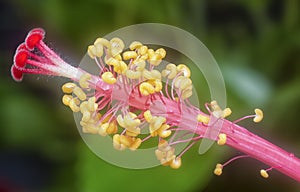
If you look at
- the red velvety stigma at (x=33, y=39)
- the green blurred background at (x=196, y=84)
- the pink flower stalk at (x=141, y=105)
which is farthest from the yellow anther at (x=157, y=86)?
the green blurred background at (x=196, y=84)

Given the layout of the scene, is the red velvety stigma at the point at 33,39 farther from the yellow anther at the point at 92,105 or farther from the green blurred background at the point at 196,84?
the green blurred background at the point at 196,84

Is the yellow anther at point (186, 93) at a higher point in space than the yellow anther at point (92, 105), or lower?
higher

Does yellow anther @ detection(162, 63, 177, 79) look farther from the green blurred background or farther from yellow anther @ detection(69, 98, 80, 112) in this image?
the green blurred background

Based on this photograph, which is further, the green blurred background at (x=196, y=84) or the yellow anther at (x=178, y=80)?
the green blurred background at (x=196, y=84)

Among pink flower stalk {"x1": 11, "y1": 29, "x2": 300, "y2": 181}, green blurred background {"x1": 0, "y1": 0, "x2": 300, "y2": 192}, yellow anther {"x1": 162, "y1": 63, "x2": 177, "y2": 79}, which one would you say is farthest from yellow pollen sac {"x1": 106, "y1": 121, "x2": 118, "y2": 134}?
green blurred background {"x1": 0, "y1": 0, "x2": 300, "y2": 192}

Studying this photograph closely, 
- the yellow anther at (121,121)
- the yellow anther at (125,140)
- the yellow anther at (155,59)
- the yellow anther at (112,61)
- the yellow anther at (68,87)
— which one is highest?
the yellow anther at (155,59)

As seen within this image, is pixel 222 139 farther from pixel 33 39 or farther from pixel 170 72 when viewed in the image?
pixel 33 39

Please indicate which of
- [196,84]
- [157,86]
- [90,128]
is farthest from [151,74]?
[196,84]

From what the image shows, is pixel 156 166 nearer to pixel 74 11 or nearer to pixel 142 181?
pixel 142 181
